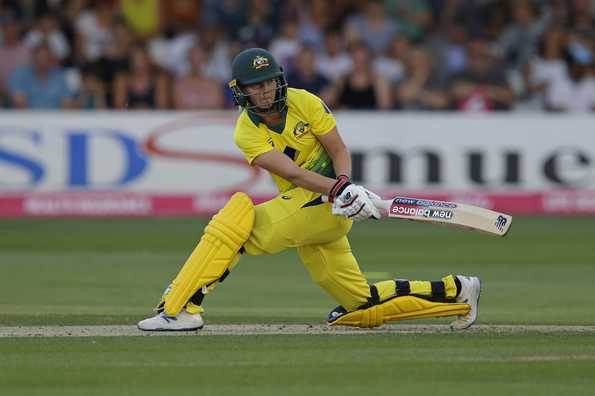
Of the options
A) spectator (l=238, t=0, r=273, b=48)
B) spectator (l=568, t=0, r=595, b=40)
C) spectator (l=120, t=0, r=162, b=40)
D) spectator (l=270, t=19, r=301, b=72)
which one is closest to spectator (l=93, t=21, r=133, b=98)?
spectator (l=120, t=0, r=162, b=40)

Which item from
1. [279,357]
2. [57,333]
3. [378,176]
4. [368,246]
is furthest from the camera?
[378,176]

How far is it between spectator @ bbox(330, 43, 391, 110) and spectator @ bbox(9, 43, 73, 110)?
3.34 m

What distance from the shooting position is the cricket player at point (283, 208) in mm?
7164

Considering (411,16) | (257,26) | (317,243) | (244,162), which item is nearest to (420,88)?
(411,16)

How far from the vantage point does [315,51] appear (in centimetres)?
1750

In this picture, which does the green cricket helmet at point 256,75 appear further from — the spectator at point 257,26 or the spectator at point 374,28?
the spectator at point 374,28

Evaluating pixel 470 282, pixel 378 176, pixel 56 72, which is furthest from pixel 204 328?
pixel 56 72

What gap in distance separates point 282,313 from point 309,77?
8324 mm

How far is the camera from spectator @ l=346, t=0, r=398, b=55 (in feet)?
57.6

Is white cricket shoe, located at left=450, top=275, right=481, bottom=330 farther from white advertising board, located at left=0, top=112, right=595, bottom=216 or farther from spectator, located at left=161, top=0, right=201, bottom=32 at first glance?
spectator, located at left=161, top=0, right=201, bottom=32

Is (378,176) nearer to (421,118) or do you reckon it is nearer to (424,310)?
(421,118)

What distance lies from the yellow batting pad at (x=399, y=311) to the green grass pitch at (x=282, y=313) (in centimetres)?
26

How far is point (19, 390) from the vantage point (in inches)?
222

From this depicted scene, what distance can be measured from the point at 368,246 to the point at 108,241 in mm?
2687
